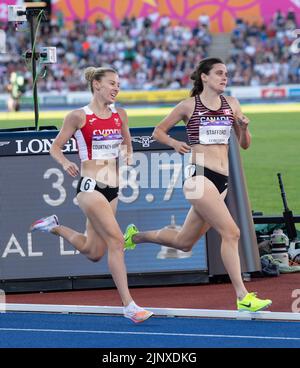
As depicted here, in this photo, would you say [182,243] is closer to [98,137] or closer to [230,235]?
→ [230,235]

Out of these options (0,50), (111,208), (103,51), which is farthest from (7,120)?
(111,208)

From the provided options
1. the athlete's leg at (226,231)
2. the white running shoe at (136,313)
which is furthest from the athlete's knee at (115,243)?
the athlete's leg at (226,231)

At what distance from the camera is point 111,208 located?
27.2 ft

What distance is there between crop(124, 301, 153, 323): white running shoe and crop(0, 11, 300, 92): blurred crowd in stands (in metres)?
35.3

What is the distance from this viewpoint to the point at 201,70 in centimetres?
858

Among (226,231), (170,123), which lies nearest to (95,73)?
(170,123)

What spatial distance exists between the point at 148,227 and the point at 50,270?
99 centimetres

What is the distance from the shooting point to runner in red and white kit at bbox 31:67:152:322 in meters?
8.17

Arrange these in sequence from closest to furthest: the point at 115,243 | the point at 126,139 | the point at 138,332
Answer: the point at 138,332
the point at 115,243
the point at 126,139

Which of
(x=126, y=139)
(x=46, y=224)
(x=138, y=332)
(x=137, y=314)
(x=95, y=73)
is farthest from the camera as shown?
(x=46, y=224)

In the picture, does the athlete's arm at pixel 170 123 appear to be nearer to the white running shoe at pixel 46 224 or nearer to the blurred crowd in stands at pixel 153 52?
the white running shoe at pixel 46 224

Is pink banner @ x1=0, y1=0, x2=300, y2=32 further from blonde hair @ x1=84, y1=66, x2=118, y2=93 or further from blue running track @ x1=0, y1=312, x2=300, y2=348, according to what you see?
blue running track @ x1=0, y1=312, x2=300, y2=348

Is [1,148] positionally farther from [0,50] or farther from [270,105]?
[270,105]

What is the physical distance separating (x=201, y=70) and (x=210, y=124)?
1.51 ft
